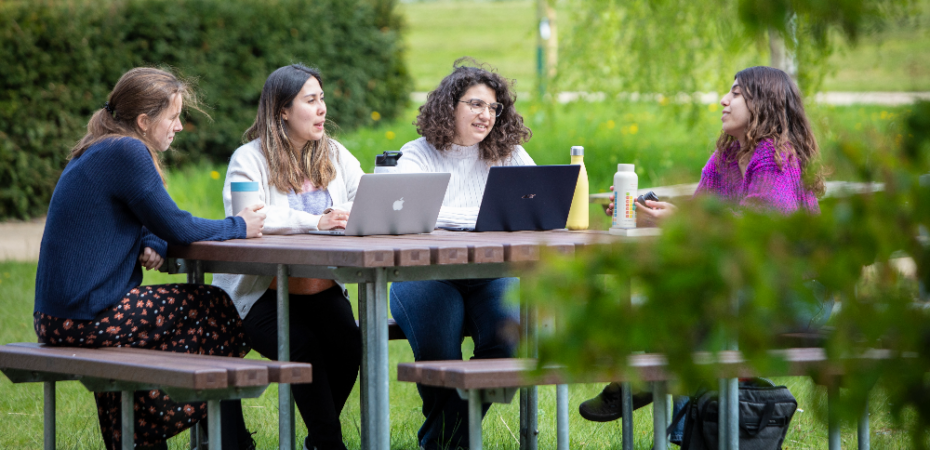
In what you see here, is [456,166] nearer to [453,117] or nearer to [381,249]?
[453,117]

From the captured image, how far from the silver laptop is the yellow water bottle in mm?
482

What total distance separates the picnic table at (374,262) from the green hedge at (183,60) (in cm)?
533

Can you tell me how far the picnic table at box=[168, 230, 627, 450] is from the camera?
2.40m

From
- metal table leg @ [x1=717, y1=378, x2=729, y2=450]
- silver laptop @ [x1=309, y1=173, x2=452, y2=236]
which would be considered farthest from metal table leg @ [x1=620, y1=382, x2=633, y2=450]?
silver laptop @ [x1=309, y1=173, x2=452, y2=236]

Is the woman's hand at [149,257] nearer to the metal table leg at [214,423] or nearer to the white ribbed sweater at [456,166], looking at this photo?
the metal table leg at [214,423]

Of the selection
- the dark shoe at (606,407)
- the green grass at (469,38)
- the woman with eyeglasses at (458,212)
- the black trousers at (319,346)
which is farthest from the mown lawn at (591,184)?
the green grass at (469,38)

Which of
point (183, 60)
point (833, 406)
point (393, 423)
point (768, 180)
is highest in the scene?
point (183, 60)

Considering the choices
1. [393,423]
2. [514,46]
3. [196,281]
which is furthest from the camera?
[514,46]

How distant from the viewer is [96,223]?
2.67 meters

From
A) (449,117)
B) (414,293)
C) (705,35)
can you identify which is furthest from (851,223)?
(705,35)

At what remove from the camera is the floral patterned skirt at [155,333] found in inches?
105

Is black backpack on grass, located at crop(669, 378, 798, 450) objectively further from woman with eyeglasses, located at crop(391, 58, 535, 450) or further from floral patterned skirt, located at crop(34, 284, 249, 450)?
floral patterned skirt, located at crop(34, 284, 249, 450)

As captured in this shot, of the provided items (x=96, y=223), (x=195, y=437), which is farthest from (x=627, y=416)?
(x=96, y=223)

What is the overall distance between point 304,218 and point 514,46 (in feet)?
24.1
